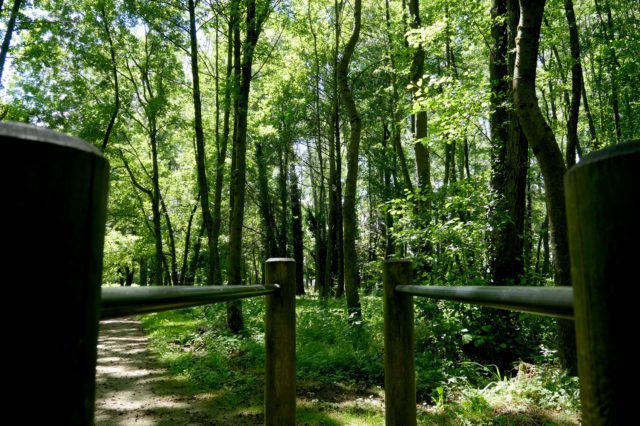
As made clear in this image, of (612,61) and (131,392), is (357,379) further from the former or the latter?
(612,61)

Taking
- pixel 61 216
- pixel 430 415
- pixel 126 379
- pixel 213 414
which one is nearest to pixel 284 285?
pixel 61 216

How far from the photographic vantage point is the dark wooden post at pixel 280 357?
7.35 feet

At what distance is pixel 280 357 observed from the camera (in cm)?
225

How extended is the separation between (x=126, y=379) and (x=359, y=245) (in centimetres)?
2043

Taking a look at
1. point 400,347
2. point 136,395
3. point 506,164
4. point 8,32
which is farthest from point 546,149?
point 8,32

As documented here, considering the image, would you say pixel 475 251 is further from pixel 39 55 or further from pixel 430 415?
pixel 39 55

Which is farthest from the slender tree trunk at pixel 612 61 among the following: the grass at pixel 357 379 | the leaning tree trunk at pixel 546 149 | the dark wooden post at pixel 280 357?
the dark wooden post at pixel 280 357

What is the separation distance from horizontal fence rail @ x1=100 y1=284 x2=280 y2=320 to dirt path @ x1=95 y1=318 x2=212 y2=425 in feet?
12.0

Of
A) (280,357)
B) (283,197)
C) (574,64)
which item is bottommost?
(280,357)

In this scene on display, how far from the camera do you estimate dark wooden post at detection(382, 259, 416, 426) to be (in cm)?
223

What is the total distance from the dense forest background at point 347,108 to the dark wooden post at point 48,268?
5.39 metres

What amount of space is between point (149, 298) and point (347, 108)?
8.28 m

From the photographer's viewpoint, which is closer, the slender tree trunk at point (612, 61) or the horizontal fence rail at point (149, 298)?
the horizontal fence rail at point (149, 298)

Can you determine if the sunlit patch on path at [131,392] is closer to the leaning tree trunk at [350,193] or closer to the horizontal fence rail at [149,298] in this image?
the horizontal fence rail at [149,298]
